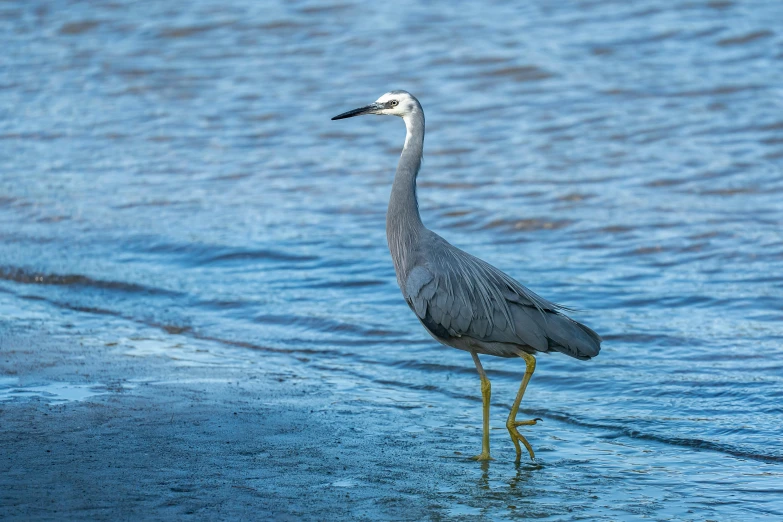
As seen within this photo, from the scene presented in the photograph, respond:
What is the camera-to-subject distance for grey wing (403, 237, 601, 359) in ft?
19.1

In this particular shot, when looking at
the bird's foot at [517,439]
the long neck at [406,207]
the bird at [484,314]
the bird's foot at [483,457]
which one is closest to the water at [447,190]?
the bird's foot at [517,439]

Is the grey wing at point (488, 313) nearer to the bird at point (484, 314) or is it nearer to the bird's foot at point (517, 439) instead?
the bird at point (484, 314)

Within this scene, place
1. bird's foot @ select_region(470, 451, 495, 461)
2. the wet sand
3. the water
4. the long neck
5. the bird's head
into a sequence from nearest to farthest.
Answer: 1. the wet sand
2. bird's foot @ select_region(470, 451, 495, 461)
3. the long neck
4. the bird's head
5. the water

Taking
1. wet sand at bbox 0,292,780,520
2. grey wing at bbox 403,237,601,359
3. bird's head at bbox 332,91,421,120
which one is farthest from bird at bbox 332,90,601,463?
bird's head at bbox 332,91,421,120

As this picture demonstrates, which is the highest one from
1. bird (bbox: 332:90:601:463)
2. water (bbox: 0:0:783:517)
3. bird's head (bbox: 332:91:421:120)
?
bird's head (bbox: 332:91:421:120)

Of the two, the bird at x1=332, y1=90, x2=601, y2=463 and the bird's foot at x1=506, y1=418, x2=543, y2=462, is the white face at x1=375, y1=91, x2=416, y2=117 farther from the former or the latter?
the bird's foot at x1=506, y1=418, x2=543, y2=462

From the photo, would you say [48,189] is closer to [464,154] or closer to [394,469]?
[464,154]

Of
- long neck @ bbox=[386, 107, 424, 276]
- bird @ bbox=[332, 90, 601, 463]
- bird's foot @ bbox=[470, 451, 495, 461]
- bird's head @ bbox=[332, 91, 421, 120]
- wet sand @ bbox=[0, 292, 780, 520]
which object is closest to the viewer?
wet sand @ bbox=[0, 292, 780, 520]

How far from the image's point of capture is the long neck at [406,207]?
624 cm

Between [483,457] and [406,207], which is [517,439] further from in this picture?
[406,207]

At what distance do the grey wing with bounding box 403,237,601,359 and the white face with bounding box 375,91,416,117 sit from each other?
3.47 feet

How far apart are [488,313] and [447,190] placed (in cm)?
633

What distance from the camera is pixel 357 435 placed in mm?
5762

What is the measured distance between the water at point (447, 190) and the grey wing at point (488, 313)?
0.60 meters
